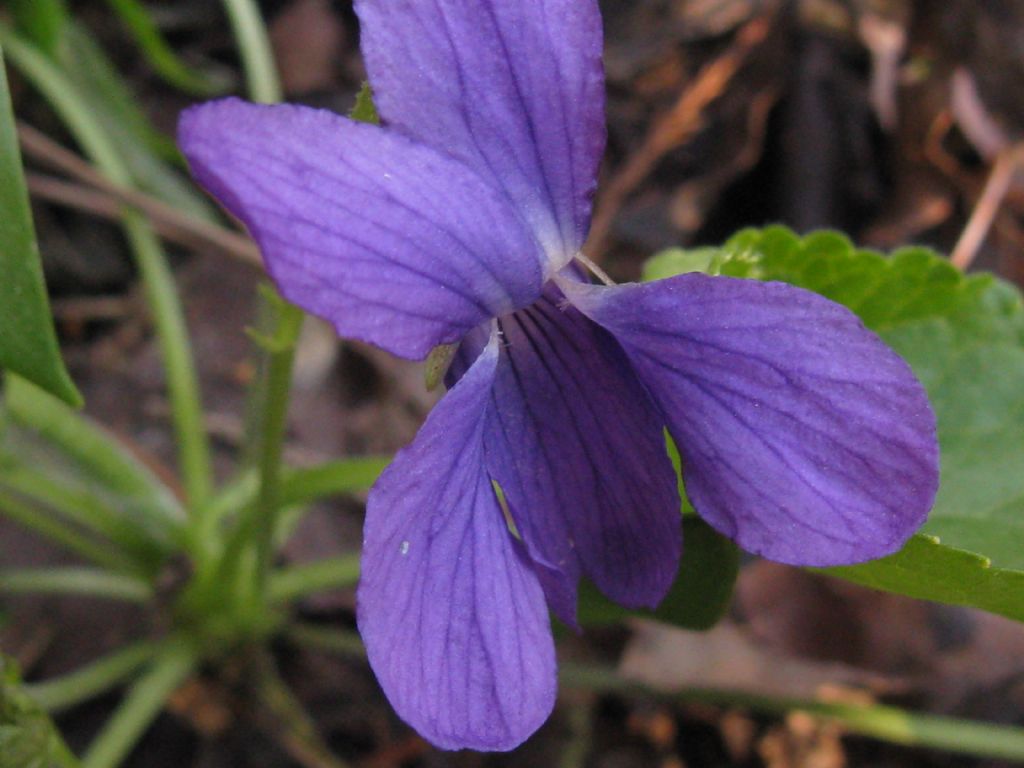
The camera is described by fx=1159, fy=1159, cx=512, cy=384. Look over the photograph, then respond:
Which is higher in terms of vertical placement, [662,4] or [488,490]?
[488,490]

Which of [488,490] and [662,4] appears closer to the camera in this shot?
[488,490]

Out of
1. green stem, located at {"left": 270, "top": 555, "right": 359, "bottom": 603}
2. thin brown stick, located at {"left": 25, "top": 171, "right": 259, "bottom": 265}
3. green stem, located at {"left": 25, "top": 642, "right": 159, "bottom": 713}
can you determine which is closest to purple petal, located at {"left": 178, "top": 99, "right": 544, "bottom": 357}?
green stem, located at {"left": 270, "top": 555, "right": 359, "bottom": 603}

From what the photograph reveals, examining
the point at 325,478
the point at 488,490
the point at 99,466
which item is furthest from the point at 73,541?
the point at 488,490

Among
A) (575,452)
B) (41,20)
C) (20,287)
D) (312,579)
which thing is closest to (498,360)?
(575,452)

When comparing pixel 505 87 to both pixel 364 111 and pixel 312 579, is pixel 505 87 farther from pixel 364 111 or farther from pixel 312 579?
pixel 312 579

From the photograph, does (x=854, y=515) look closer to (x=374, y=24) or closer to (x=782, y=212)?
(x=374, y=24)

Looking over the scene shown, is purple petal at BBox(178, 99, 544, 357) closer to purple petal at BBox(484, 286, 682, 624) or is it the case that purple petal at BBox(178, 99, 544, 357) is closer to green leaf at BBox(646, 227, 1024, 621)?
purple petal at BBox(484, 286, 682, 624)

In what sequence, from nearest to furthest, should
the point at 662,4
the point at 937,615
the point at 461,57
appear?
the point at 461,57 → the point at 937,615 → the point at 662,4
